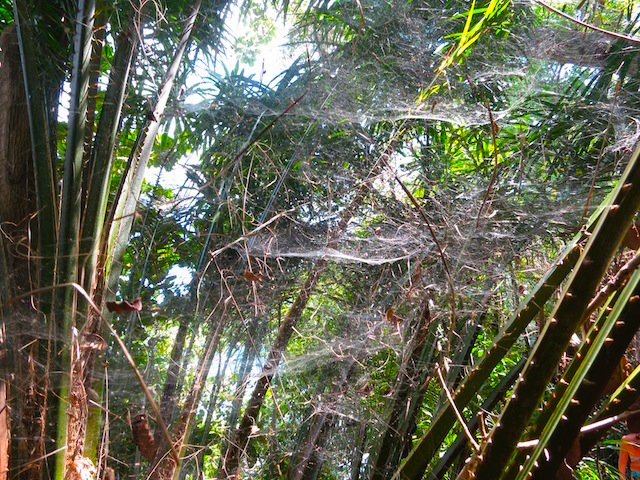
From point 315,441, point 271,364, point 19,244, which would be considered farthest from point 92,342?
point 315,441

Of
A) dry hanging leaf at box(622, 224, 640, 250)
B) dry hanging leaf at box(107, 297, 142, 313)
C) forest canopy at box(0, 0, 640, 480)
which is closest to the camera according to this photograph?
dry hanging leaf at box(622, 224, 640, 250)

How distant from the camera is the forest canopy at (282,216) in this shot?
4.15 ft

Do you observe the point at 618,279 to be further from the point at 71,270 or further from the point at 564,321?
the point at 71,270

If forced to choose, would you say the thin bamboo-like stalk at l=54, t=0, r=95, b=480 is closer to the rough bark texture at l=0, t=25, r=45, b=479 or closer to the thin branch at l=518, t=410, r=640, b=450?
the rough bark texture at l=0, t=25, r=45, b=479

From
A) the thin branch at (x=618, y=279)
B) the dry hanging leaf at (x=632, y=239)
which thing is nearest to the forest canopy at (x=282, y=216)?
the dry hanging leaf at (x=632, y=239)

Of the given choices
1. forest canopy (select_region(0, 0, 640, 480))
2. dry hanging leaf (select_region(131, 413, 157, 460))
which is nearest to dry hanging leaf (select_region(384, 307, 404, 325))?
forest canopy (select_region(0, 0, 640, 480))

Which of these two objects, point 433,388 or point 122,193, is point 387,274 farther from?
point 122,193

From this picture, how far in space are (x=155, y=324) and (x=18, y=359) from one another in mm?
872

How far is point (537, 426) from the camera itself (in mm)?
614

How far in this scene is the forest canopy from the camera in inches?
49.8

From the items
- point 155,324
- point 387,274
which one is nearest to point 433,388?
point 387,274

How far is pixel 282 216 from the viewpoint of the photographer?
219 cm

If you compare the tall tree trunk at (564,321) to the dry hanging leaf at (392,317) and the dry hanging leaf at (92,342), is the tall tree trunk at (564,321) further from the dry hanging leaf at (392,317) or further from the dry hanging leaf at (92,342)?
the dry hanging leaf at (392,317)

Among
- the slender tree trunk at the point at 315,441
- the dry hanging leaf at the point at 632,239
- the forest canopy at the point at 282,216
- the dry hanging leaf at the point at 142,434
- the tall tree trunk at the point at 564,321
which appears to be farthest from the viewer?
the slender tree trunk at the point at 315,441
